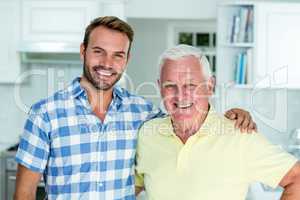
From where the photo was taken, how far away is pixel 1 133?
4355 millimetres

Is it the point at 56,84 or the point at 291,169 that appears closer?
the point at 291,169

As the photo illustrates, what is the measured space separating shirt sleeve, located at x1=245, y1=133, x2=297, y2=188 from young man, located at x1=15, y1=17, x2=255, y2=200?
0.44 ft

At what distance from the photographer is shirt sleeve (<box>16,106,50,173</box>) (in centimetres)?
179

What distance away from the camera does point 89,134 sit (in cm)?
185

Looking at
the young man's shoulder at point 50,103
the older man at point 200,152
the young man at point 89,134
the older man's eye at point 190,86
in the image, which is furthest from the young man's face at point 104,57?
the older man's eye at point 190,86

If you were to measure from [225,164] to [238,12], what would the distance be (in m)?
2.49

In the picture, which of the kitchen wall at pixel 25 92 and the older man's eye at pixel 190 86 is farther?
the kitchen wall at pixel 25 92

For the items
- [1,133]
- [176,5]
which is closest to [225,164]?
[176,5]

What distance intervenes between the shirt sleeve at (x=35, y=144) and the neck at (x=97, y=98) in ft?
0.68

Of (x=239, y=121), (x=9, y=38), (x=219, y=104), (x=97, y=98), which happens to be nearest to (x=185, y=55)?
(x=239, y=121)

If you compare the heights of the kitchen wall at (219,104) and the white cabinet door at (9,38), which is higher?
the white cabinet door at (9,38)

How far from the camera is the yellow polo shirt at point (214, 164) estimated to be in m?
1.63

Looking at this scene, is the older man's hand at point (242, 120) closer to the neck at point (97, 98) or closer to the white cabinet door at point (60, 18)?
the neck at point (97, 98)

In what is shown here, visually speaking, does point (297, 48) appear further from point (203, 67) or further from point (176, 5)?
point (203, 67)
